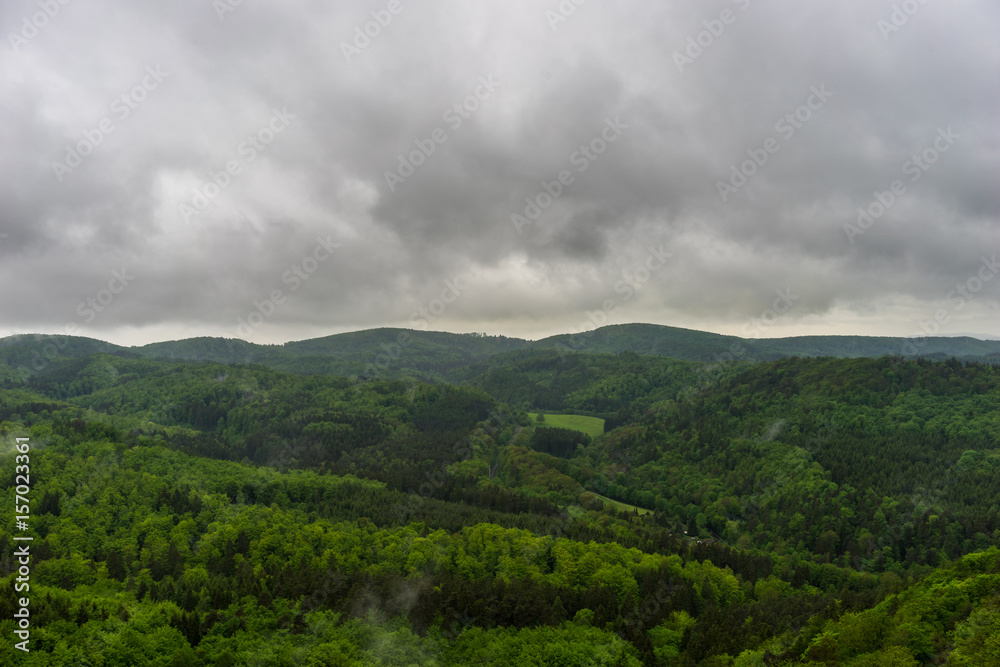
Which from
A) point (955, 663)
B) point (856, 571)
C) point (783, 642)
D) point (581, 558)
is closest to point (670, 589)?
point (581, 558)

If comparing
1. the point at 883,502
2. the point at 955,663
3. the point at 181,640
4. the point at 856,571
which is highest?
the point at 955,663

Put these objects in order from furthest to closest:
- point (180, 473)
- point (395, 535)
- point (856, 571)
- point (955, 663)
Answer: point (180, 473)
point (856, 571)
point (395, 535)
point (955, 663)

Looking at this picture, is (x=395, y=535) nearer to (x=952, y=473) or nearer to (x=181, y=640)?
(x=181, y=640)

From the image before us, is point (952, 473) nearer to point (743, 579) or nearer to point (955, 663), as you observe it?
point (743, 579)

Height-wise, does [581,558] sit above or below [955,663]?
below

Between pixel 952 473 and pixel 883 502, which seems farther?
pixel 952 473

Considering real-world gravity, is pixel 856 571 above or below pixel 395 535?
below

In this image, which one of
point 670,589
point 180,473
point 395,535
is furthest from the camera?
point 180,473

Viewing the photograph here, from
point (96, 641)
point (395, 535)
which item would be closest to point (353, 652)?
point (96, 641)

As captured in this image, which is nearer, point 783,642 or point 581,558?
point 783,642
